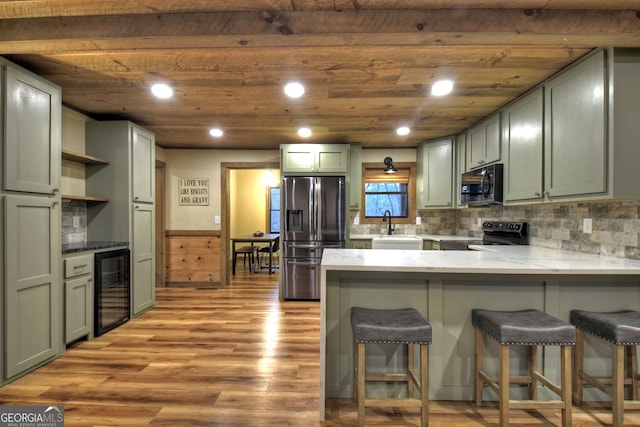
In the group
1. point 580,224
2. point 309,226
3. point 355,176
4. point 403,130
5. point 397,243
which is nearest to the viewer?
point 580,224

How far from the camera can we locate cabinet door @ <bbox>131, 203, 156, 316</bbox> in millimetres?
3377

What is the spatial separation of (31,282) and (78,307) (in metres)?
0.59

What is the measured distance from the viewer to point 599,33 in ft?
5.49

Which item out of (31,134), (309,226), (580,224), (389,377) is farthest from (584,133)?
(31,134)

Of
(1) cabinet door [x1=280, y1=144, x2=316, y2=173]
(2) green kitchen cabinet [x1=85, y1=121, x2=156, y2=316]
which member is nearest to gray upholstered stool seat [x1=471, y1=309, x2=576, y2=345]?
(1) cabinet door [x1=280, y1=144, x2=316, y2=173]

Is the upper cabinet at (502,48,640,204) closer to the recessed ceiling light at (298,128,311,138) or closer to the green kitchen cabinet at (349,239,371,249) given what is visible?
the green kitchen cabinet at (349,239,371,249)

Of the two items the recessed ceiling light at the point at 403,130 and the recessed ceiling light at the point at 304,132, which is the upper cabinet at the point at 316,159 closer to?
the recessed ceiling light at the point at 304,132

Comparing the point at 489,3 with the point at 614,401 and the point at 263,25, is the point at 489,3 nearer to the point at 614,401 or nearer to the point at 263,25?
the point at 263,25

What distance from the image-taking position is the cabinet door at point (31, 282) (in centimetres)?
205

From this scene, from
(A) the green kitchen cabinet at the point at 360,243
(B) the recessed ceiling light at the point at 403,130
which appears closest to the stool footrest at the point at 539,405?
(A) the green kitchen cabinet at the point at 360,243

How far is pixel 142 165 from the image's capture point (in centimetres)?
350

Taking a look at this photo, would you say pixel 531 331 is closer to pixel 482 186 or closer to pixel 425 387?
pixel 425 387

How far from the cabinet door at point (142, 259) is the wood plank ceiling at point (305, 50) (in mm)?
1101

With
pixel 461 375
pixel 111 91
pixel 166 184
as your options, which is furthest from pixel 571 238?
pixel 166 184
